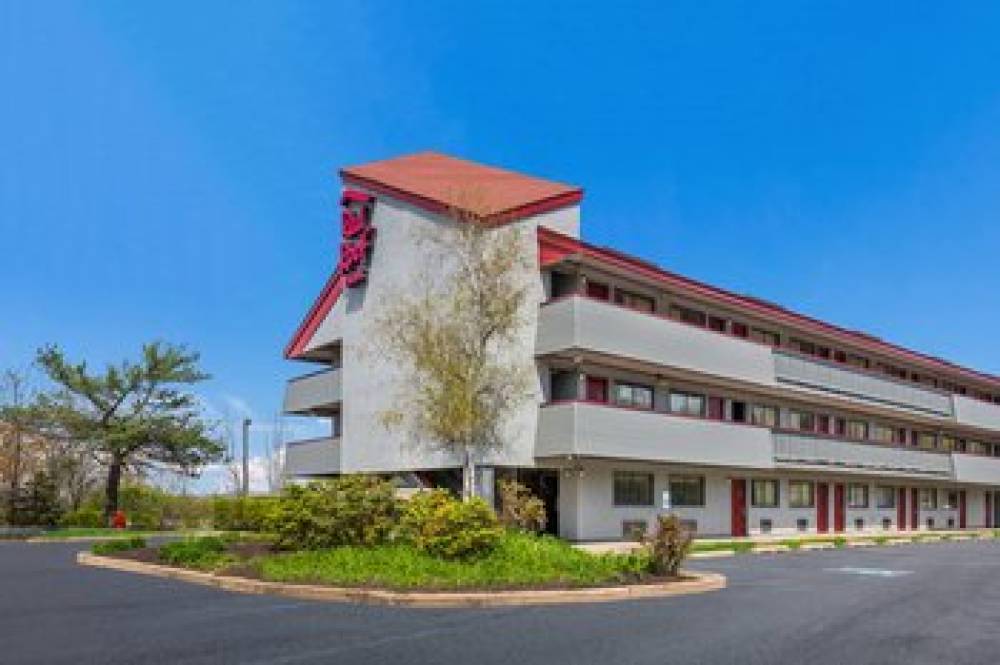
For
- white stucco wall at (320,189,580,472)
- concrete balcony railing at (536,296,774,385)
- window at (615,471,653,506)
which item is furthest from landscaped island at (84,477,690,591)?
window at (615,471,653,506)

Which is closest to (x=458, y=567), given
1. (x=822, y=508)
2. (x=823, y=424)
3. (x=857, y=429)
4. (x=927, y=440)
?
(x=822, y=508)

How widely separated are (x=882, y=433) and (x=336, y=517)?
145 ft

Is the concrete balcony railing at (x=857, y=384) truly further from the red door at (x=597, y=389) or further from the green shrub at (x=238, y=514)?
the green shrub at (x=238, y=514)

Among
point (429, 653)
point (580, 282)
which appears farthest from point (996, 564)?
point (429, 653)

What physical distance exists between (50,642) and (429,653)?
4.81m

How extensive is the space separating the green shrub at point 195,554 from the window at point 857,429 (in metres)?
39.4

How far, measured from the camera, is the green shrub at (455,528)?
62.1 ft

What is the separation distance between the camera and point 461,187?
38281 mm

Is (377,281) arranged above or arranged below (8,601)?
above

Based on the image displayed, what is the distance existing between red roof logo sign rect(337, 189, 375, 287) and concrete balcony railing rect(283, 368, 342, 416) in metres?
4.46

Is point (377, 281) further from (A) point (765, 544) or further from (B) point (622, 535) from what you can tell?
(A) point (765, 544)

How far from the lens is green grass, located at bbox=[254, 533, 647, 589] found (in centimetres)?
1753

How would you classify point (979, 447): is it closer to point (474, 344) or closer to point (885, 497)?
point (885, 497)

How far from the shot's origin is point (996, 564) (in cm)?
2936
